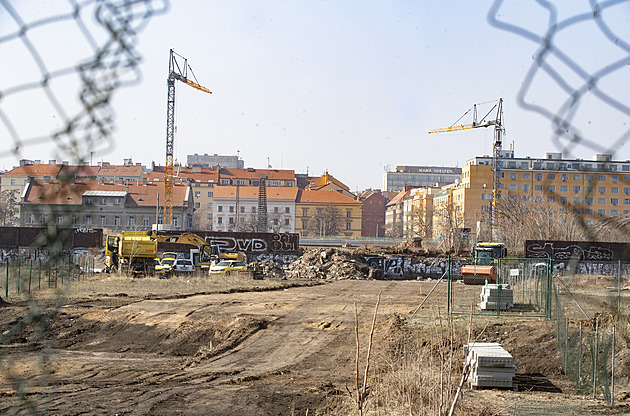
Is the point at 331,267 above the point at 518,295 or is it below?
below

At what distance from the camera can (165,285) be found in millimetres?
40188

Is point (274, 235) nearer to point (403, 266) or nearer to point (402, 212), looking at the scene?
point (403, 266)

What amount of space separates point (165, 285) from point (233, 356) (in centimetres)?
2088

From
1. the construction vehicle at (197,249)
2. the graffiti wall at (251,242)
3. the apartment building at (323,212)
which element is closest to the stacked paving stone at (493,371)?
the construction vehicle at (197,249)

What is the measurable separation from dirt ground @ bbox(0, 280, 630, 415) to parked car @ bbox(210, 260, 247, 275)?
12.4m

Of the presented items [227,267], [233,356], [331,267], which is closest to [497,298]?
[233,356]

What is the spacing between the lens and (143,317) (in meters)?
26.9

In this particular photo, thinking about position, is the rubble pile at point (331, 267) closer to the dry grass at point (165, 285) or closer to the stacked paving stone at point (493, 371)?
the dry grass at point (165, 285)

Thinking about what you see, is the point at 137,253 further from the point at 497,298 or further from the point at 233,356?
the point at 497,298

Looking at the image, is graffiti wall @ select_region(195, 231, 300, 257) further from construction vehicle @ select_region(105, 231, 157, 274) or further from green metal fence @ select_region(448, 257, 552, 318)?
green metal fence @ select_region(448, 257, 552, 318)

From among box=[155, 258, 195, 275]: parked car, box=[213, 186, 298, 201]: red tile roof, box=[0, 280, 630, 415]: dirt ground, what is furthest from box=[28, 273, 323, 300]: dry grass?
box=[213, 186, 298, 201]: red tile roof

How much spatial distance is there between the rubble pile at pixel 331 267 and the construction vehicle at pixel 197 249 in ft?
24.2

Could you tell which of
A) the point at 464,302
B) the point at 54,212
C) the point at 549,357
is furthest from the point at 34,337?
the point at 464,302

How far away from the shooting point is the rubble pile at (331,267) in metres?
58.0
